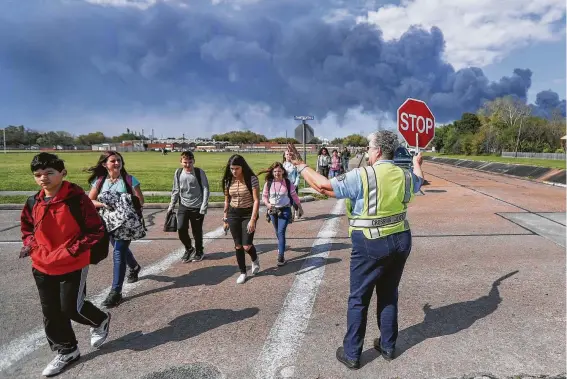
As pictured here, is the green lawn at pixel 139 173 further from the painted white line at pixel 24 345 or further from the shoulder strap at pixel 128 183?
the painted white line at pixel 24 345

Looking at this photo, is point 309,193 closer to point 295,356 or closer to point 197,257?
point 197,257

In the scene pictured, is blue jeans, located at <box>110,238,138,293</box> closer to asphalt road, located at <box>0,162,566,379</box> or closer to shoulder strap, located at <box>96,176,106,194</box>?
asphalt road, located at <box>0,162,566,379</box>

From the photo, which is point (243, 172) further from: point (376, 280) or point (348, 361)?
point (348, 361)

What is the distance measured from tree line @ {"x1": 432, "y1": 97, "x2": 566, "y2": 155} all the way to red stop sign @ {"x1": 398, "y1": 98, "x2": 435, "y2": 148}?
5985cm

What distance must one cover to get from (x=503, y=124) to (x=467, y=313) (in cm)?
7590

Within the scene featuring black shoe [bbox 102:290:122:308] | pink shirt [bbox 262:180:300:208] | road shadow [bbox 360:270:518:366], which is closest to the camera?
road shadow [bbox 360:270:518:366]

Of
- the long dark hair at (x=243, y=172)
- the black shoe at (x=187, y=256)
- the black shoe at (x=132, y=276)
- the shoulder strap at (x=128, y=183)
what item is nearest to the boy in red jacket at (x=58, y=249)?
the shoulder strap at (x=128, y=183)

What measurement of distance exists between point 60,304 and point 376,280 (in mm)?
2558

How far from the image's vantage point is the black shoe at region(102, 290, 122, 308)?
13.6ft

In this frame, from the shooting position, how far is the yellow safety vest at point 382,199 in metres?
2.69

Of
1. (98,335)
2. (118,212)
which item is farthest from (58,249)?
(118,212)

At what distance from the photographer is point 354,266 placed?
9.44ft

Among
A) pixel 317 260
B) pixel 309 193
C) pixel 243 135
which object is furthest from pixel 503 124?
pixel 243 135

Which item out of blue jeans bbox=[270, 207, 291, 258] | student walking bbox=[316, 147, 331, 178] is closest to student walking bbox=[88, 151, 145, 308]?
blue jeans bbox=[270, 207, 291, 258]
